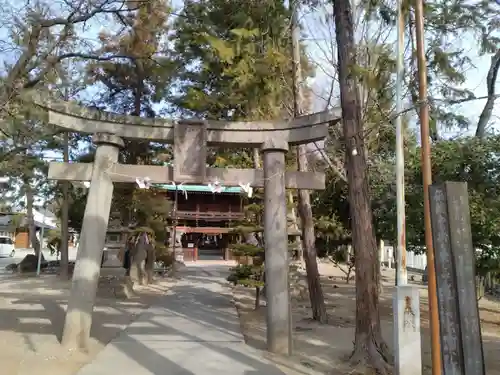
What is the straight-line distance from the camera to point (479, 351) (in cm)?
420

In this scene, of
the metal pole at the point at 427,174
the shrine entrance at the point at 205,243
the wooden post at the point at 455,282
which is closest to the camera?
the wooden post at the point at 455,282

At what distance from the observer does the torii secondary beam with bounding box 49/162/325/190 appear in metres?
9.21

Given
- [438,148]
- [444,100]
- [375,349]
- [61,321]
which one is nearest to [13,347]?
[61,321]

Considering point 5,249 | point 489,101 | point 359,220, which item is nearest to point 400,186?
point 359,220

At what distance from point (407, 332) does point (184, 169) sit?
4.85 m

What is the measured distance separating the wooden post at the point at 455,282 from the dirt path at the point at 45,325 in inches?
204

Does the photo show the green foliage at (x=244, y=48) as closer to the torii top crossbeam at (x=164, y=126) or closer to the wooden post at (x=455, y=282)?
the torii top crossbeam at (x=164, y=126)

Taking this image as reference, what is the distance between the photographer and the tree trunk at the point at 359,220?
25.1 ft

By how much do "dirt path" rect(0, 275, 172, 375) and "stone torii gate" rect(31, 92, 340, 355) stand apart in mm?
892

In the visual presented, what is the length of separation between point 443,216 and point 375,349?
374 centimetres

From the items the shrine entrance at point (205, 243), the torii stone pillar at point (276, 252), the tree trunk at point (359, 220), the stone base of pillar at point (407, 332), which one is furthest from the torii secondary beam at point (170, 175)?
the shrine entrance at point (205, 243)

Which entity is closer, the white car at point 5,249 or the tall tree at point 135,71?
the tall tree at point 135,71

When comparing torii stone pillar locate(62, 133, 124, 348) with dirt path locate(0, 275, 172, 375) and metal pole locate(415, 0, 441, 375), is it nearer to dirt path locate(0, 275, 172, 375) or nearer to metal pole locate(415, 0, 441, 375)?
A: dirt path locate(0, 275, 172, 375)

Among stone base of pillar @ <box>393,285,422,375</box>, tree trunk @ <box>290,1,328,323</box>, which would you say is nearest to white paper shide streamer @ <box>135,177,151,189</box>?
tree trunk @ <box>290,1,328,323</box>
